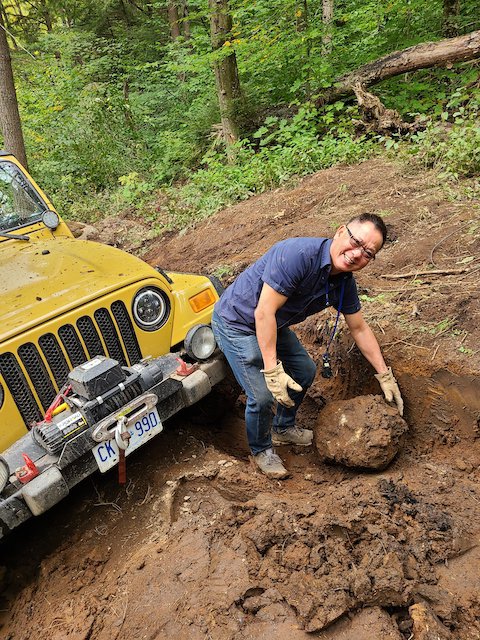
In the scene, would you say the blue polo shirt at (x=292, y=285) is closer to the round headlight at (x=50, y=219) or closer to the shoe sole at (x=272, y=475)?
the shoe sole at (x=272, y=475)

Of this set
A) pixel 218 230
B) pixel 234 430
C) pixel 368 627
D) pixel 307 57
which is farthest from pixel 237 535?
pixel 307 57

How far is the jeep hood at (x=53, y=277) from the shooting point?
2.85 metres

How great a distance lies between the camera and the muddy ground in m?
2.11

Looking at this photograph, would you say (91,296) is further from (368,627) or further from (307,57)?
(307,57)

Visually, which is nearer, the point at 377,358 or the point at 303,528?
the point at 303,528

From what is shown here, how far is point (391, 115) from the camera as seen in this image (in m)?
7.94

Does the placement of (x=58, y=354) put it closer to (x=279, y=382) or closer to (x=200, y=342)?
(x=200, y=342)

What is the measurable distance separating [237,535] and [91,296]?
5.36ft

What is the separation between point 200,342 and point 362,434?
1243 mm

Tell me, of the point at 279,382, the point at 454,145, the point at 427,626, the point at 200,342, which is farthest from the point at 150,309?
the point at 454,145

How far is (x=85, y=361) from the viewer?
296cm

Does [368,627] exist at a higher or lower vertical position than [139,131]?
lower

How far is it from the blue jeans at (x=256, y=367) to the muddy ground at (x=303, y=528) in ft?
0.97

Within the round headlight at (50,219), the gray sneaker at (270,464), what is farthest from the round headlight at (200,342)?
the round headlight at (50,219)
